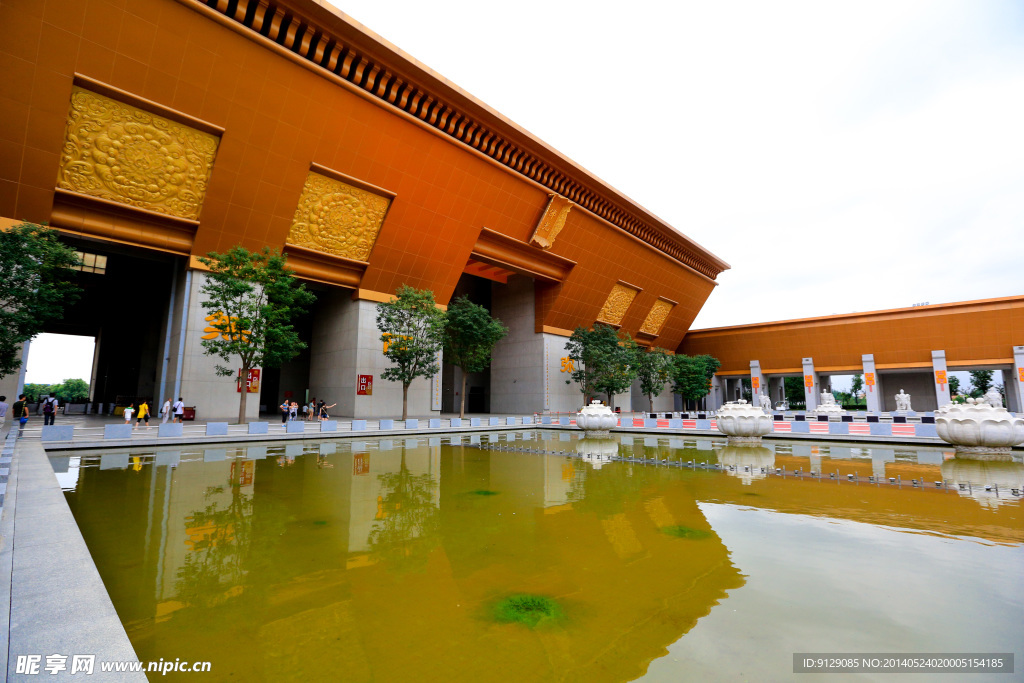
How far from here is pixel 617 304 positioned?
40125 millimetres

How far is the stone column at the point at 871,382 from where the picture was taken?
43.6m

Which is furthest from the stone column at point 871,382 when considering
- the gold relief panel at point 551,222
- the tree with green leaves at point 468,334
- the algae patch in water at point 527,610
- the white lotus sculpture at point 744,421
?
the algae patch in water at point 527,610

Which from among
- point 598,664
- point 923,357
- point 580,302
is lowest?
point 598,664

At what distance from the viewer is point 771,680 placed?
2.89 metres

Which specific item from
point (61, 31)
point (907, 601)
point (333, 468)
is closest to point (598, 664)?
point (907, 601)

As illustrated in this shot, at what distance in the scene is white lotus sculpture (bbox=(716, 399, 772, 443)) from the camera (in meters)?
16.6

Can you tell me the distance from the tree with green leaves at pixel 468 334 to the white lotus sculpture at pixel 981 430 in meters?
20.4

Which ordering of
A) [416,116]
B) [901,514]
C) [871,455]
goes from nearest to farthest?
[901,514]
[871,455]
[416,116]

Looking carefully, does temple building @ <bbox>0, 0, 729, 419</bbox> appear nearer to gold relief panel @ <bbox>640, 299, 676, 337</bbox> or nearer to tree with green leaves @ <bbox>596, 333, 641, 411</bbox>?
tree with green leaves @ <bbox>596, 333, 641, 411</bbox>

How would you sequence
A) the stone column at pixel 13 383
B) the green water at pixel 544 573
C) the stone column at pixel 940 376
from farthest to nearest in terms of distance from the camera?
the stone column at pixel 940 376 < the stone column at pixel 13 383 < the green water at pixel 544 573

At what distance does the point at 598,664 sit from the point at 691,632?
847 millimetres

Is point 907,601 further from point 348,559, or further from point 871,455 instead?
point 871,455

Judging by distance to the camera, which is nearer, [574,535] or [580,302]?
[574,535]

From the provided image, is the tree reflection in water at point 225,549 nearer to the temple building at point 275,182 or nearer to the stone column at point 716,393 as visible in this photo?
the temple building at point 275,182
